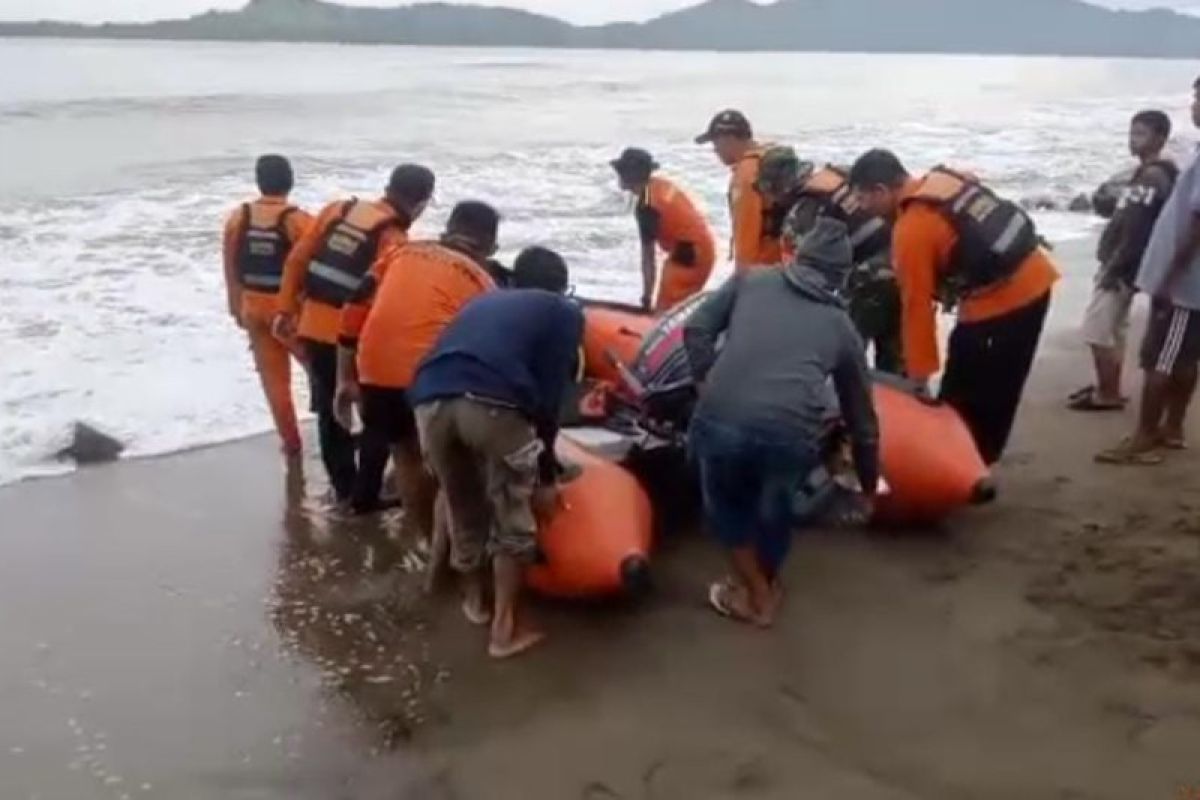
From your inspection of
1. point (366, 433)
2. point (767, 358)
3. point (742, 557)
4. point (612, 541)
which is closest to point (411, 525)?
point (366, 433)

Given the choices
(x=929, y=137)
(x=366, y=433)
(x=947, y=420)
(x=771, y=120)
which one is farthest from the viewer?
(x=771, y=120)

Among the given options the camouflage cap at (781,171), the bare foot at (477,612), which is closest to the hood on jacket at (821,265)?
the bare foot at (477,612)

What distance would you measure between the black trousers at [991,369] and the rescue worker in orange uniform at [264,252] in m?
3.01

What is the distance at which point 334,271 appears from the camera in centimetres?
618

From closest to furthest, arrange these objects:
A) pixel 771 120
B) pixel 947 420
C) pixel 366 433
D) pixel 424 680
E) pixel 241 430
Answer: pixel 424 680
pixel 947 420
pixel 366 433
pixel 241 430
pixel 771 120

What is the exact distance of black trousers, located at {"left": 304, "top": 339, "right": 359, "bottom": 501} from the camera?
6426 mm

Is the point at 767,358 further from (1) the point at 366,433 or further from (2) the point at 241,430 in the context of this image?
(2) the point at 241,430

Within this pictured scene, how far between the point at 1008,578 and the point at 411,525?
2.49 meters

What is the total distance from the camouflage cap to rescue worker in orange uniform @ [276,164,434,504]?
1553 millimetres

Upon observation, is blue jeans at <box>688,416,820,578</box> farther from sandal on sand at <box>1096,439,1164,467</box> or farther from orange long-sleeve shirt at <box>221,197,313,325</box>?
orange long-sleeve shirt at <box>221,197,313,325</box>

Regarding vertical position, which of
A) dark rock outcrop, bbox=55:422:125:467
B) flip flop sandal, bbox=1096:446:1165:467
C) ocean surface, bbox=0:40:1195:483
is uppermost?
flip flop sandal, bbox=1096:446:1165:467

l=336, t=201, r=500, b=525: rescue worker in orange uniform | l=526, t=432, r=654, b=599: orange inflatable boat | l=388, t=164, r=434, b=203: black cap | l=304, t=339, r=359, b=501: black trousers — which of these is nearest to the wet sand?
l=526, t=432, r=654, b=599: orange inflatable boat

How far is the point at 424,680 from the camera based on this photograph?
473 cm

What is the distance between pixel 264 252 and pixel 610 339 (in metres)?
1.89
